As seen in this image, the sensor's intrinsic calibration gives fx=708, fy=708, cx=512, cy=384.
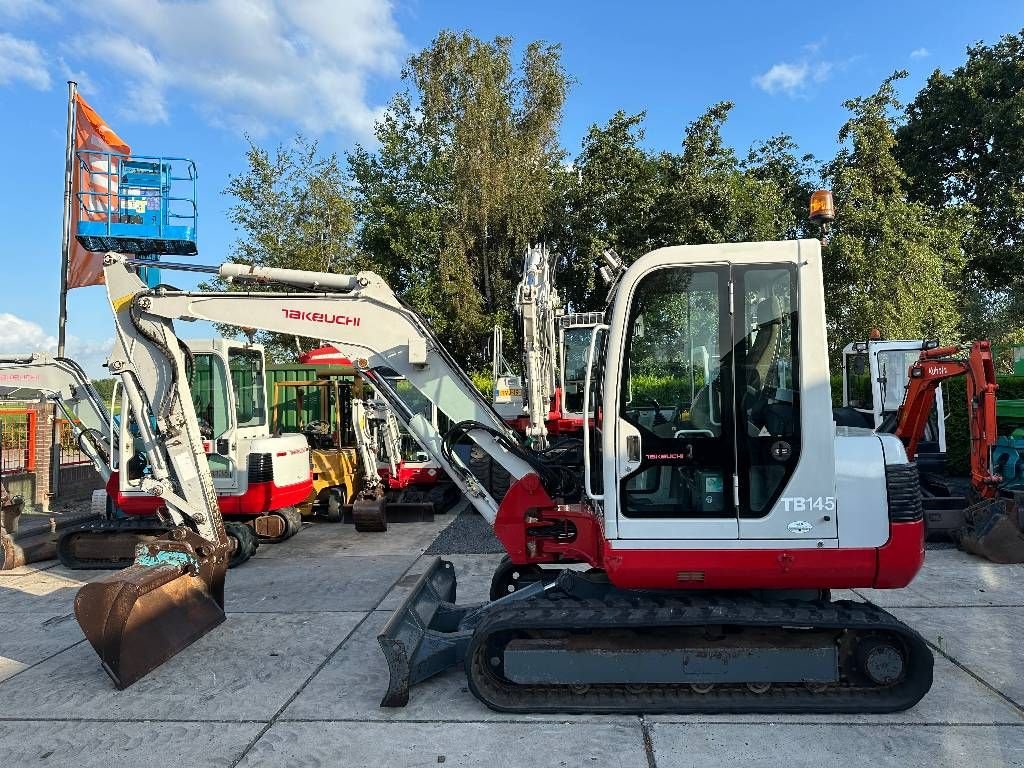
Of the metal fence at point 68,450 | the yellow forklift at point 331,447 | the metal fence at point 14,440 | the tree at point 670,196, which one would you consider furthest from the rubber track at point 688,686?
the tree at point 670,196

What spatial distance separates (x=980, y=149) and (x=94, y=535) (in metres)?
25.0

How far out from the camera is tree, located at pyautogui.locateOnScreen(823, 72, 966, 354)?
49.0 ft

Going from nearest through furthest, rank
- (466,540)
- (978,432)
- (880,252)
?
(978,432), (466,540), (880,252)

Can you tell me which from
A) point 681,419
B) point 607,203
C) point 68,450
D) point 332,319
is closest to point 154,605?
point 332,319

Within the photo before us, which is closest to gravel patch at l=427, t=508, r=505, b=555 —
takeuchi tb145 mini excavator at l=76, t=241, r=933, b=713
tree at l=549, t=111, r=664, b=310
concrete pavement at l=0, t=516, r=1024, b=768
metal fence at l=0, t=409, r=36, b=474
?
concrete pavement at l=0, t=516, r=1024, b=768

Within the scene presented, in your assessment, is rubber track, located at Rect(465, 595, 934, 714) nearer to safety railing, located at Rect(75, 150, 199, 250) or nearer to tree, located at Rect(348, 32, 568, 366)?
safety railing, located at Rect(75, 150, 199, 250)

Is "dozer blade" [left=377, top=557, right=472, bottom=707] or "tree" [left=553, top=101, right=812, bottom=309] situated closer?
"dozer blade" [left=377, top=557, right=472, bottom=707]

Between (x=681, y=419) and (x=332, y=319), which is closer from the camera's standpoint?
(x=681, y=419)

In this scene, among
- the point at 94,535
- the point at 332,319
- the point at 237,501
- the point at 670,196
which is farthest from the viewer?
the point at 670,196

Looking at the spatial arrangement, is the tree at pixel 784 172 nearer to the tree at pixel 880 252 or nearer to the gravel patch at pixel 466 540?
the tree at pixel 880 252

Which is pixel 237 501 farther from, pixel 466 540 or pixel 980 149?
pixel 980 149

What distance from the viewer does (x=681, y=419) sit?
3.91 metres

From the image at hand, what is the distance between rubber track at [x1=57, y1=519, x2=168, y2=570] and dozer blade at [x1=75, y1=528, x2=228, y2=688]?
2.58 m

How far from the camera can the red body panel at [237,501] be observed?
7.91 metres
